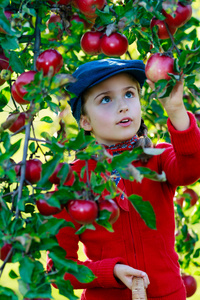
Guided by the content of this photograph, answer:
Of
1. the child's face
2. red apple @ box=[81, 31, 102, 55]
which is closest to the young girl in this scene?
the child's face

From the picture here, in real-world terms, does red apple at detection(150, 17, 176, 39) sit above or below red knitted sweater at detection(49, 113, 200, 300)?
above

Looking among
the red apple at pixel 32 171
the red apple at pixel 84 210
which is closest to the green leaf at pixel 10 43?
the red apple at pixel 32 171

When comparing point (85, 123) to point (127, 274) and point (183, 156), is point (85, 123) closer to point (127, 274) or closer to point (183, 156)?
point (183, 156)

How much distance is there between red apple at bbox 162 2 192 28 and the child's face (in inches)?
20.5

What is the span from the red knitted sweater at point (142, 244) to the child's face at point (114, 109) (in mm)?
124

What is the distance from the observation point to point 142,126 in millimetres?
1901

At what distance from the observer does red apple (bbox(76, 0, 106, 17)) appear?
4.00ft

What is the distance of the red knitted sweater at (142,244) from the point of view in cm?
155

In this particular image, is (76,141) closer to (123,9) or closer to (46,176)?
(46,176)

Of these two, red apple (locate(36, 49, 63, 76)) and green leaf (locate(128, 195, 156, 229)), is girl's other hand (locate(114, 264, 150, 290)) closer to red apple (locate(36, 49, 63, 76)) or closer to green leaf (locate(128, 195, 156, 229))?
green leaf (locate(128, 195, 156, 229))

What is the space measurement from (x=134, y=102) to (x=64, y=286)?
2.67 feet

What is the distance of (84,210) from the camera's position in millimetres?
1053

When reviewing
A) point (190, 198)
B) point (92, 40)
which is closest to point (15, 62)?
point (92, 40)

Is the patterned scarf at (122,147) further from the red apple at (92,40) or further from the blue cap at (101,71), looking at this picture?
the red apple at (92,40)
